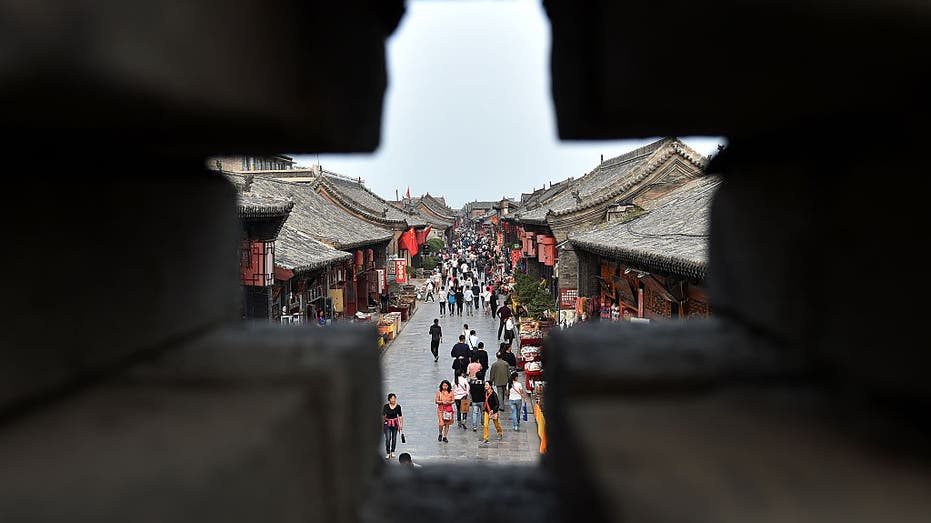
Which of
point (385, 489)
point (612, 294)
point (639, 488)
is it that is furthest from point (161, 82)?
point (612, 294)

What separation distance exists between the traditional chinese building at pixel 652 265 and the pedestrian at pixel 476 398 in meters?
3.36

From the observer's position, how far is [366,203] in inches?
1626

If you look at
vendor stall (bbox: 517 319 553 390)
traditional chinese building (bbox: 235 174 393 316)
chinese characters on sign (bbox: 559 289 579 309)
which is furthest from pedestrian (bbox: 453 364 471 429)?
chinese characters on sign (bbox: 559 289 579 309)

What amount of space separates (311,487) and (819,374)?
3.48ft

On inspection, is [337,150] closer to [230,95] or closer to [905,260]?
[230,95]

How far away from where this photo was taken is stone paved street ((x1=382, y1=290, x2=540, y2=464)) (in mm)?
10500

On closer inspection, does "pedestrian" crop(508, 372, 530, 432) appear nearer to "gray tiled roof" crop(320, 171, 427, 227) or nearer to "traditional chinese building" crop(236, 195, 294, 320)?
"traditional chinese building" crop(236, 195, 294, 320)

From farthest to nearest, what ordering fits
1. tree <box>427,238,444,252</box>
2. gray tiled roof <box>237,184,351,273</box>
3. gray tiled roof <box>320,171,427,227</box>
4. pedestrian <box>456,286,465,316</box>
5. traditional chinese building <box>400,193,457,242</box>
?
traditional chinese building <box>400,193,457,242</box>, tree <box>427,238,444,252</box>, gray tiled roof <box>320,171,427,227</box>, pedestrian <box>456,286,465,316</box>, gray tiled roof <box>237,184,351,273</box>

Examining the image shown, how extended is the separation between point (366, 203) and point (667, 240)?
32.4 metres

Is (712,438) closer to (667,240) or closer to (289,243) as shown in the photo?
(667,240)

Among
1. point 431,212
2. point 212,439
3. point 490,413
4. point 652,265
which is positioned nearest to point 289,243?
point 490,413

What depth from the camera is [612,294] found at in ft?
50.9

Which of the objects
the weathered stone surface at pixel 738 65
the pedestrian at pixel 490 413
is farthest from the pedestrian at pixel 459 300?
the weathered stone surface at pixel 738 65

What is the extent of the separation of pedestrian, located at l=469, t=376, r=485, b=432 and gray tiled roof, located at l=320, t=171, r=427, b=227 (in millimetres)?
17590
